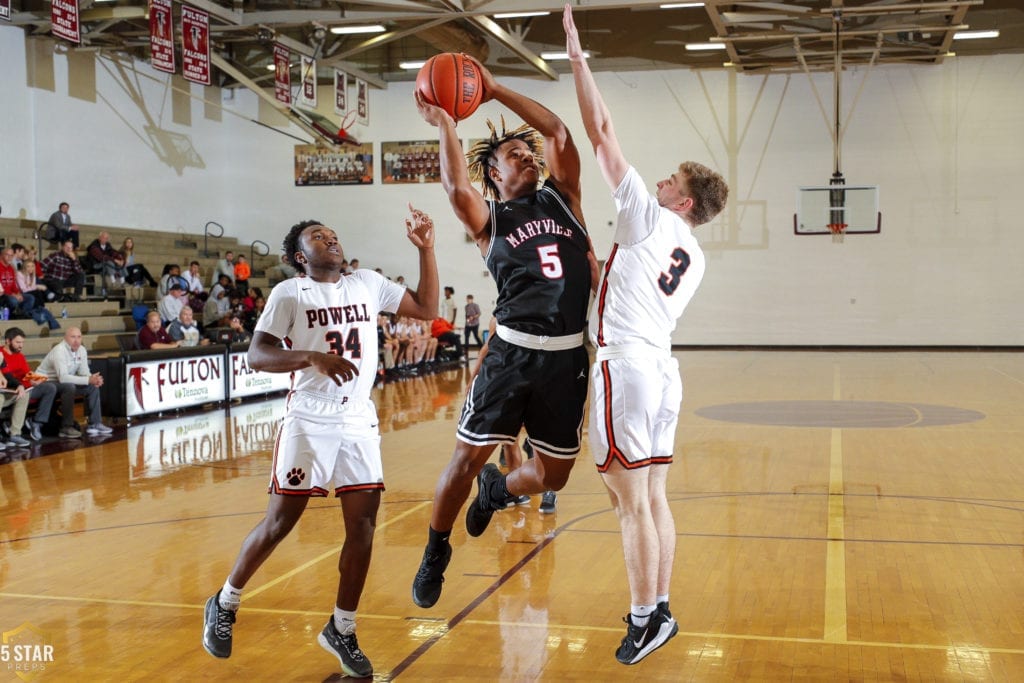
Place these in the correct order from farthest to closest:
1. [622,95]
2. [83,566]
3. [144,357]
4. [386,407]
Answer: [622,95] < [386,407] < [144,357] < [83,566]

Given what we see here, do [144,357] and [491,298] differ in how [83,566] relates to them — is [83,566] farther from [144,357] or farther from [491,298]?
[491,298]

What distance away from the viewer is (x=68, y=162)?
19859 mm

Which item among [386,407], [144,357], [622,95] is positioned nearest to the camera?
[144,357]

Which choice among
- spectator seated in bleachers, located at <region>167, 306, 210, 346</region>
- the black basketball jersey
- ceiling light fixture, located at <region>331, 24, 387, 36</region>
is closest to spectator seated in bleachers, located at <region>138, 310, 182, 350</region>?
spectator seated in bleachers, located at <region>167, 306, 210, 346</region>

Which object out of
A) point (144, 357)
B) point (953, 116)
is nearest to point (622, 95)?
point (953, 116)

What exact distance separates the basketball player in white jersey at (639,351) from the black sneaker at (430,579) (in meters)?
0.87

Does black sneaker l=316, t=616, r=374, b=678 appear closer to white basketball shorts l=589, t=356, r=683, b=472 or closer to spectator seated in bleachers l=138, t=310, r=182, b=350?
white basketball shorts l=589, t=356, r=683, b=472

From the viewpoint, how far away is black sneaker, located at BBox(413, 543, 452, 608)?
4277 mm

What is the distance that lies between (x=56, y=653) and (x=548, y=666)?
76.4 inches

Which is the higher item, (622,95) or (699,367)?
(622,95)

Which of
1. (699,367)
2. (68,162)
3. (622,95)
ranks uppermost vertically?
(622,95)

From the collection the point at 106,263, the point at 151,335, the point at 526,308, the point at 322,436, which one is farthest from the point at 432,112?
the point at 106,263

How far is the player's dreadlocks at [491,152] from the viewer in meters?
4.42

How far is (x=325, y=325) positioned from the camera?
393 cm
